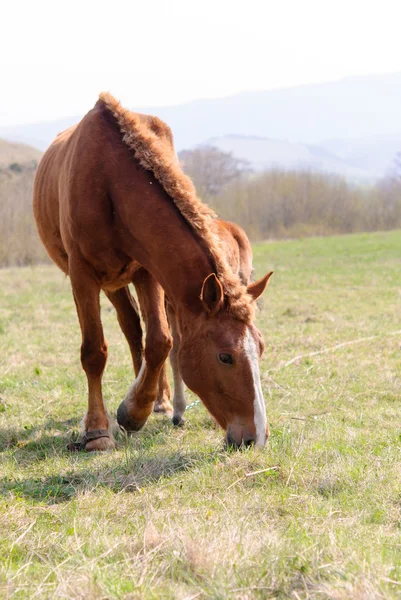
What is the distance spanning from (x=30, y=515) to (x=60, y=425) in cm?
215

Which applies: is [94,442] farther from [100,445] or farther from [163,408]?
[163,408]

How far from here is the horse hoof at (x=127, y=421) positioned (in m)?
4.89

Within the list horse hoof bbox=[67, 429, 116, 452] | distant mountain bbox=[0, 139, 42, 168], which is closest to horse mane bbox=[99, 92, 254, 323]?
horse hoof bbox=[67, 429, 116, 452]

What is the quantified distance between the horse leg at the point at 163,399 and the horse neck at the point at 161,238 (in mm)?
1716

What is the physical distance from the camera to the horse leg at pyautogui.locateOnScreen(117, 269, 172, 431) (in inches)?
188

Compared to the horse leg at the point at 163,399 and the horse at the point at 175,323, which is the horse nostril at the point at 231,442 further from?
the horse leg at the point at 163,399

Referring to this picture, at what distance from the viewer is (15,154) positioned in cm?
5422

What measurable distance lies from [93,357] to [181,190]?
1393 millimetres

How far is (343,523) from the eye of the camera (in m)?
2.95

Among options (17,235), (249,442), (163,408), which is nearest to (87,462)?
(249,442)

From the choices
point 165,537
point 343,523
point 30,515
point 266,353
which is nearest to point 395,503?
point 343,523

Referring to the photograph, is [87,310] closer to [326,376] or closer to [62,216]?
[62,216]

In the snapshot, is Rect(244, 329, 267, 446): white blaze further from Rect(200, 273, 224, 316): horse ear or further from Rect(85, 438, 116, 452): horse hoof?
Rect(85, 438, 116, 452): horse hoof

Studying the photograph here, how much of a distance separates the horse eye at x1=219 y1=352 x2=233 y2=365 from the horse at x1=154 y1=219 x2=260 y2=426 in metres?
1.44
